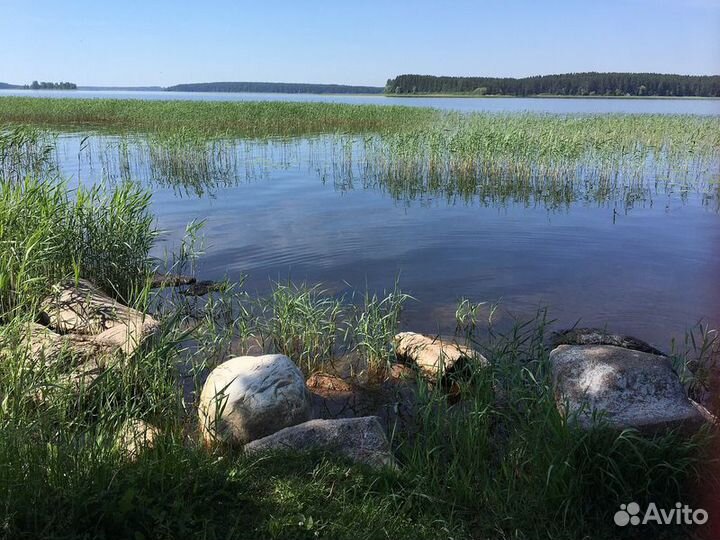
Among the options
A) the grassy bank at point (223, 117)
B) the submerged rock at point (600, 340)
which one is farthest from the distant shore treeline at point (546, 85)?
the submerged rock at point (600, 340)

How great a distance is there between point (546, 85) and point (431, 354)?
429ft

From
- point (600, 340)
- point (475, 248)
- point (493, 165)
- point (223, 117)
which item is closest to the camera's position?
point (600, 340)

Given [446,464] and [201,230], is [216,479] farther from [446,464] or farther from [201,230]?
[201,230]

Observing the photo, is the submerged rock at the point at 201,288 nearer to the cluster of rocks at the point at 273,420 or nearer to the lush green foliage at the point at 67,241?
the lush green foliage at the point at 67,241

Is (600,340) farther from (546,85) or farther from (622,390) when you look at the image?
(546,85)

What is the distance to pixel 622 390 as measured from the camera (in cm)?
435

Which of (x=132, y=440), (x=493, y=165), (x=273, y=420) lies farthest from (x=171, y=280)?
(x=493, y=165)

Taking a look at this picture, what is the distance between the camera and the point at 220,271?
1000cm

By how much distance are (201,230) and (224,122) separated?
2148 centimetres

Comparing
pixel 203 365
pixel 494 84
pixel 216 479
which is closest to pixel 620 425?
pixel 216 479

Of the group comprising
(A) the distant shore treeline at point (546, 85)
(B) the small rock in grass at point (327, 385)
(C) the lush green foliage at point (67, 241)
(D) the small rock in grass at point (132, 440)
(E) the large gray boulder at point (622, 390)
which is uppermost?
(A) the distant shore treeline at point (546, 85)

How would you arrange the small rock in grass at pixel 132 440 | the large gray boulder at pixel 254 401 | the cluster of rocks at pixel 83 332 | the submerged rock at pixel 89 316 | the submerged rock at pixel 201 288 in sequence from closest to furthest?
the small rock in grass at pixel 132 440
the large gray boulder at pixel 254 401
the cluster of rocks at pixel 83 332
the submerged rock at pixel 89 316
the submerged rock at pixel 201 288

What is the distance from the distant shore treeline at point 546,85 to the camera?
9669cm

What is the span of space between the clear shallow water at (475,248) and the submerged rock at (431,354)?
114 centimetres
